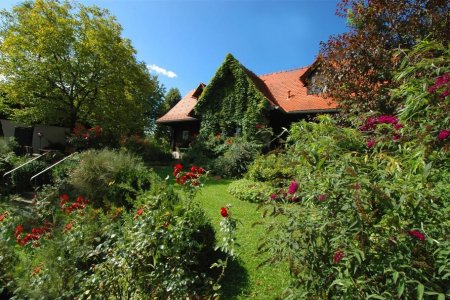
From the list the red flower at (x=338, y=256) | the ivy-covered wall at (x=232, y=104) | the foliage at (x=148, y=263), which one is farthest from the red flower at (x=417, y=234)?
the ivy-covered wall at (x=232, y=104)

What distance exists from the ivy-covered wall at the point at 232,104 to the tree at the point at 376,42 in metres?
6.80

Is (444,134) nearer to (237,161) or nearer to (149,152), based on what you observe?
(237,161)

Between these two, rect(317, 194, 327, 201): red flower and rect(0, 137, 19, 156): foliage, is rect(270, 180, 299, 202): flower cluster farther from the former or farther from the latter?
rect(0, 137, 19, 156): foliage

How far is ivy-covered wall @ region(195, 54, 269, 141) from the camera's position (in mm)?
16391

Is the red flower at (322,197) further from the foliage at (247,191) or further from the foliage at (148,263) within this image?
the foliage at (247,191)

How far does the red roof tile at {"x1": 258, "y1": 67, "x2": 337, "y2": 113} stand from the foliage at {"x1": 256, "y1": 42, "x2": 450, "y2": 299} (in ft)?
43.0

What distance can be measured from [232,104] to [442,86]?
Answer: 52.0 feet

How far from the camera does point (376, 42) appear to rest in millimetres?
8695

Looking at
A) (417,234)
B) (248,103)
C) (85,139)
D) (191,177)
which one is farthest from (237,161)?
(417,234)

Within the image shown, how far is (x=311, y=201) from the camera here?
2.26m

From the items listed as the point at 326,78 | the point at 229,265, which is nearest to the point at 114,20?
the point at 326,78

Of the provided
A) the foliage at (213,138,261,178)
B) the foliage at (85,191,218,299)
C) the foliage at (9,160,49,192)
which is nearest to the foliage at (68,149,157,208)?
the foliage at (9,160,49,192)

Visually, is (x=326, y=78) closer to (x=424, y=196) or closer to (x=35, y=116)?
(x=424, y=196)

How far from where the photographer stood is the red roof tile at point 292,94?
1633cm
